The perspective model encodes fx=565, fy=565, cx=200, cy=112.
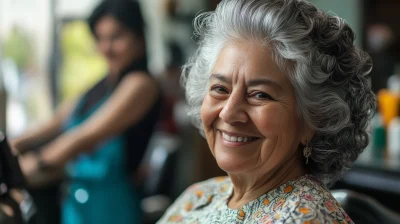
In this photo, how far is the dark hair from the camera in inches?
89.8

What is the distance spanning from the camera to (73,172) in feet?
7.64

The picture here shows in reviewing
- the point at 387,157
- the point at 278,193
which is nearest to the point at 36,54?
the point at 387,157

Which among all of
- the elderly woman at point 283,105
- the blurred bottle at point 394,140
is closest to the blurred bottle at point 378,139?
the blurred bottle at point 394,140

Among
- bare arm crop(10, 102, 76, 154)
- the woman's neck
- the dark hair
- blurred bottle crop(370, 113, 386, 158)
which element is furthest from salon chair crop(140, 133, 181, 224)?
the woman's neck

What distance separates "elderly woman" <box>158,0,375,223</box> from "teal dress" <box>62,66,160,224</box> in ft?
3.61

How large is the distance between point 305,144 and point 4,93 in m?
1.31

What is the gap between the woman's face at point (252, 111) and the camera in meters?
1.11

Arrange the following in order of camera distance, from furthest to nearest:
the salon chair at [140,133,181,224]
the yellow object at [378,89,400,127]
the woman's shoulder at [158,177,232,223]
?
the salon chair at [140,133,181,224] → the yellow object at [378,89,400,127] → the woman's shoulder at [158,177,232,223]

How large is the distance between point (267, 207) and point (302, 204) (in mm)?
110

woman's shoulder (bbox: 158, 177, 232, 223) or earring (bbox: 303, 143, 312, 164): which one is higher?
earring (bbox: 303, 143, 312, 164)

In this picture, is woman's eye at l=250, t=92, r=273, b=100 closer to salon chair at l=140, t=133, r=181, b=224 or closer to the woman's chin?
the woman's chin

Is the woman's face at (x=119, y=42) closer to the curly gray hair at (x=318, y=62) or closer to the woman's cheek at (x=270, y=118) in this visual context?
the curly gray hair at (x=318, y=62)

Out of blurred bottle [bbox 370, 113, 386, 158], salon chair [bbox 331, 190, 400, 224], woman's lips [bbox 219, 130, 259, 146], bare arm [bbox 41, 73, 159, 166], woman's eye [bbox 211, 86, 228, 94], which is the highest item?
woman's eye [bbox 211, 86, 228, 94]

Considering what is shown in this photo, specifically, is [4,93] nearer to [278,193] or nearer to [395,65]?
[278,193]
